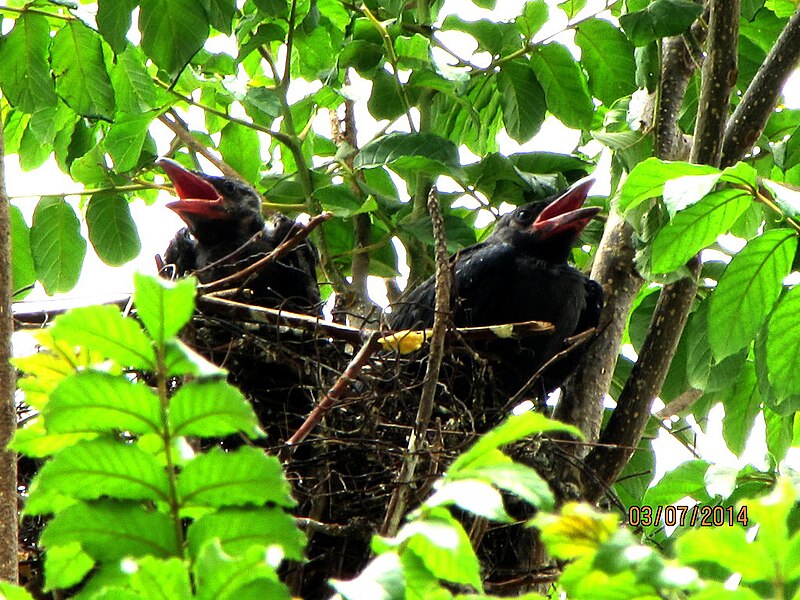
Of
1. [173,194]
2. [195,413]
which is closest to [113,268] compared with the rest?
[173,194]

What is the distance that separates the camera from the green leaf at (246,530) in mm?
1123

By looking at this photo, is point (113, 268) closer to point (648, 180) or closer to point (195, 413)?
point (648, 180)

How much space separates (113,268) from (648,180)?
210cm

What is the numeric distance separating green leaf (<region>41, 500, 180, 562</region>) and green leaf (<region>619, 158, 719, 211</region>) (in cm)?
131

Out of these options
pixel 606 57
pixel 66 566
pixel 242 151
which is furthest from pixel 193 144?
pixel 66 566

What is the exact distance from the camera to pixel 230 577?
1003mm

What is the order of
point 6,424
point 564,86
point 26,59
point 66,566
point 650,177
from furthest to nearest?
point 564,86, point 26,59, point 650,177, point 6,424, point 66,566

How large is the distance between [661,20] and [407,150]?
2.91 ft

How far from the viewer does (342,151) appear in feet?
12.8

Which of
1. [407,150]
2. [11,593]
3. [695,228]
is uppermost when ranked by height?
[407,150]

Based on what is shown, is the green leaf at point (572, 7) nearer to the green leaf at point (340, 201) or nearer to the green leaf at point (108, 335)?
the green leaf at point (340, 201)

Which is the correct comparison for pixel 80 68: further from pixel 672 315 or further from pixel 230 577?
pixel 230 577

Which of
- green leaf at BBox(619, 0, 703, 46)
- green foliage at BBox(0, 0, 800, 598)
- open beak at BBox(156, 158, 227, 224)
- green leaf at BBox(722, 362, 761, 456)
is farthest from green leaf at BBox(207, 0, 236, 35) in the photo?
green leaf at BBox(722, 362, 761, 456)

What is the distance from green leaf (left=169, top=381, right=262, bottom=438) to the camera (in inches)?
42.0
